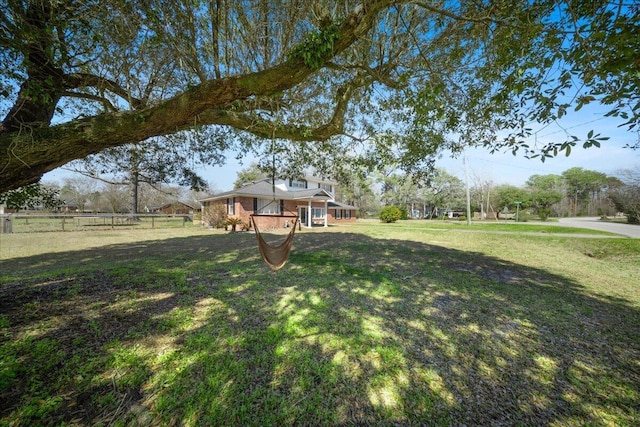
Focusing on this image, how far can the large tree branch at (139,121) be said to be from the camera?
244cm

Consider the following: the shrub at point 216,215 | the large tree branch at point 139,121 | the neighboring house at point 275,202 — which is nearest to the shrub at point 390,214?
the neighboring house at point 275,202

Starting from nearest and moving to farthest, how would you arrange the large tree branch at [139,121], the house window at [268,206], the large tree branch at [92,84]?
the large tree branch at [139,121] → the large tree branch at [92,84] → the house window at [268,206]

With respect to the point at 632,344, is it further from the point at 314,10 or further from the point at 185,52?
the point at 185,52

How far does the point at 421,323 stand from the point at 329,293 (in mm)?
1539

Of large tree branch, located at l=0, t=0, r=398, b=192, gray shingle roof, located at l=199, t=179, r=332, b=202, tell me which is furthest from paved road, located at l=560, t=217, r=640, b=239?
gray shingle roof, located at l=199, t=179, r=332, b=202

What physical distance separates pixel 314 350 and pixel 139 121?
3.13 metres

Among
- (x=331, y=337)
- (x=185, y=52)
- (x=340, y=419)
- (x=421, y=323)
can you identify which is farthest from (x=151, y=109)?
(x=421, y=323)

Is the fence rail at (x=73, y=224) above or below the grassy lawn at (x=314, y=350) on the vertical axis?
above

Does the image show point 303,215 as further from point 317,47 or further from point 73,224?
point 317,47

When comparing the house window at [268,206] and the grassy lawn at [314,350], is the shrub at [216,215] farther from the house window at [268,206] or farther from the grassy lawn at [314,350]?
the grassy lawn at [314,350]

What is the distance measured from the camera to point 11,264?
237 inches

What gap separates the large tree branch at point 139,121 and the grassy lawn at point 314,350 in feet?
5.97

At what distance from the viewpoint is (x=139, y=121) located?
276 centimetres

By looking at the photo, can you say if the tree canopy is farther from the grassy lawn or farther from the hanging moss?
the grassy lawn
